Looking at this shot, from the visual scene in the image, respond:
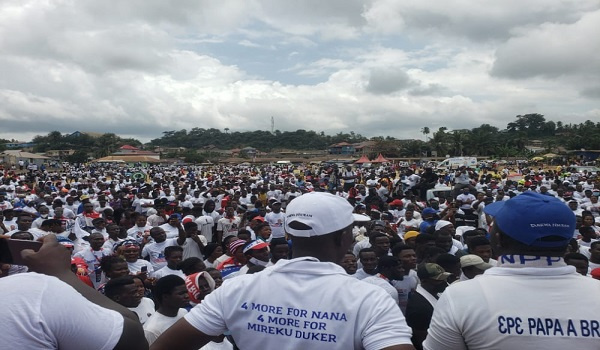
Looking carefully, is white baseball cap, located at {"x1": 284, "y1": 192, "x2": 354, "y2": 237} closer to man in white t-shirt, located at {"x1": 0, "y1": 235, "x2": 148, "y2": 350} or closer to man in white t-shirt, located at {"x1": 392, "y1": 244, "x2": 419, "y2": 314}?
man in white t-shirt, located at {"x1": 0, "y1": 235, "x2": 148, "y2": 350}

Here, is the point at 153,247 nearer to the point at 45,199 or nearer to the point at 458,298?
the point at 458,298

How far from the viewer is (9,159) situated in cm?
4519

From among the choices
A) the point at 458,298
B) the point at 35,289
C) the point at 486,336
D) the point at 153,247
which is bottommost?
the point at 153,247

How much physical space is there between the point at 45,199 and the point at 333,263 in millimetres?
12901

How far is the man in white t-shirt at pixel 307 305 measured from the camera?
1.47 m

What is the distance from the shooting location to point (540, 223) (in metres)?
1.67

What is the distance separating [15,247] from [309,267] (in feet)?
3.79

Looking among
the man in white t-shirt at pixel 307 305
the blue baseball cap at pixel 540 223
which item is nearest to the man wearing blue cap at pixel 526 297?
the blue baseball cap at pixel 540 223

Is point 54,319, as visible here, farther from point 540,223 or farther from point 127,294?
point 127,294

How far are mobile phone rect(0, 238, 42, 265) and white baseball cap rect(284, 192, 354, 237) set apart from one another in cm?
99

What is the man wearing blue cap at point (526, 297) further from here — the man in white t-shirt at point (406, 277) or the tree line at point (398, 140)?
the tree line at point (398, 140)

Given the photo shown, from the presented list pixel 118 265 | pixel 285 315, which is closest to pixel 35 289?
pixel 285 315

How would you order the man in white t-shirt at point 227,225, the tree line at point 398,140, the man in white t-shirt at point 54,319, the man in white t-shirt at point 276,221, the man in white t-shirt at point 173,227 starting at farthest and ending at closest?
the tree line at point 398,140 < the man in white t-shirt at point 276,221 < the man in white t-shirt at point 227,225 < the man in white t-shirt at point 173,227 < the man in white t-shirt at point 54,319

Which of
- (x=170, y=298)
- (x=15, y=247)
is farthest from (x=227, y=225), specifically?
(x=15, y=247)
